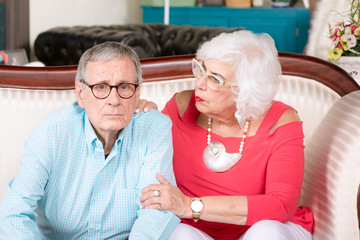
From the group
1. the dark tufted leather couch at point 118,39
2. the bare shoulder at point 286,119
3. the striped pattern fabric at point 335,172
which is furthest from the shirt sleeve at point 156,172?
the dark tufted leather couch at point 118,39

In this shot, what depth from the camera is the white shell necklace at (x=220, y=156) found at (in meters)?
1.94

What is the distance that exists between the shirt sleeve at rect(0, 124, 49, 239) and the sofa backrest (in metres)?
0.52

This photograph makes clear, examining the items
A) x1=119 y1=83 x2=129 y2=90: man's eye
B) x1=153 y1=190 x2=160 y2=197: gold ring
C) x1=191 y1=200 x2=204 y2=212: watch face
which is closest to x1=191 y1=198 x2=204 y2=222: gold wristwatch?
x1=191 y1=200 x2=204 y2=212: watch face

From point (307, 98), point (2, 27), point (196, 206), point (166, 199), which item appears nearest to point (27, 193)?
point (166, 199)

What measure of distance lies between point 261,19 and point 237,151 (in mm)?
4727

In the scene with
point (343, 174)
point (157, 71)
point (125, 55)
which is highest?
point (125, 55)

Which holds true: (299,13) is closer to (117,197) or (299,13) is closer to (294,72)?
(294,72)

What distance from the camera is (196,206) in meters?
1.78

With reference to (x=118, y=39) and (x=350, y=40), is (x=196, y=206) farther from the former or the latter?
(x=118, y=39)

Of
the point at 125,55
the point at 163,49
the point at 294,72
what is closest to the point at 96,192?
the point at 125,55

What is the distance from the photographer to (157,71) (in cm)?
226

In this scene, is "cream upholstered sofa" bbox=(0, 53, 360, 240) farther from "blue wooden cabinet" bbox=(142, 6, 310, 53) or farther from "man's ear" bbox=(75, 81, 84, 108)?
"blue wooden cabinet" bbox=(142, 6, 310, 53)

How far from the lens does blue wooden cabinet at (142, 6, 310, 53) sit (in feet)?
20.9

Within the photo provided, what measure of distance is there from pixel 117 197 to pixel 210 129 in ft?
1.46
